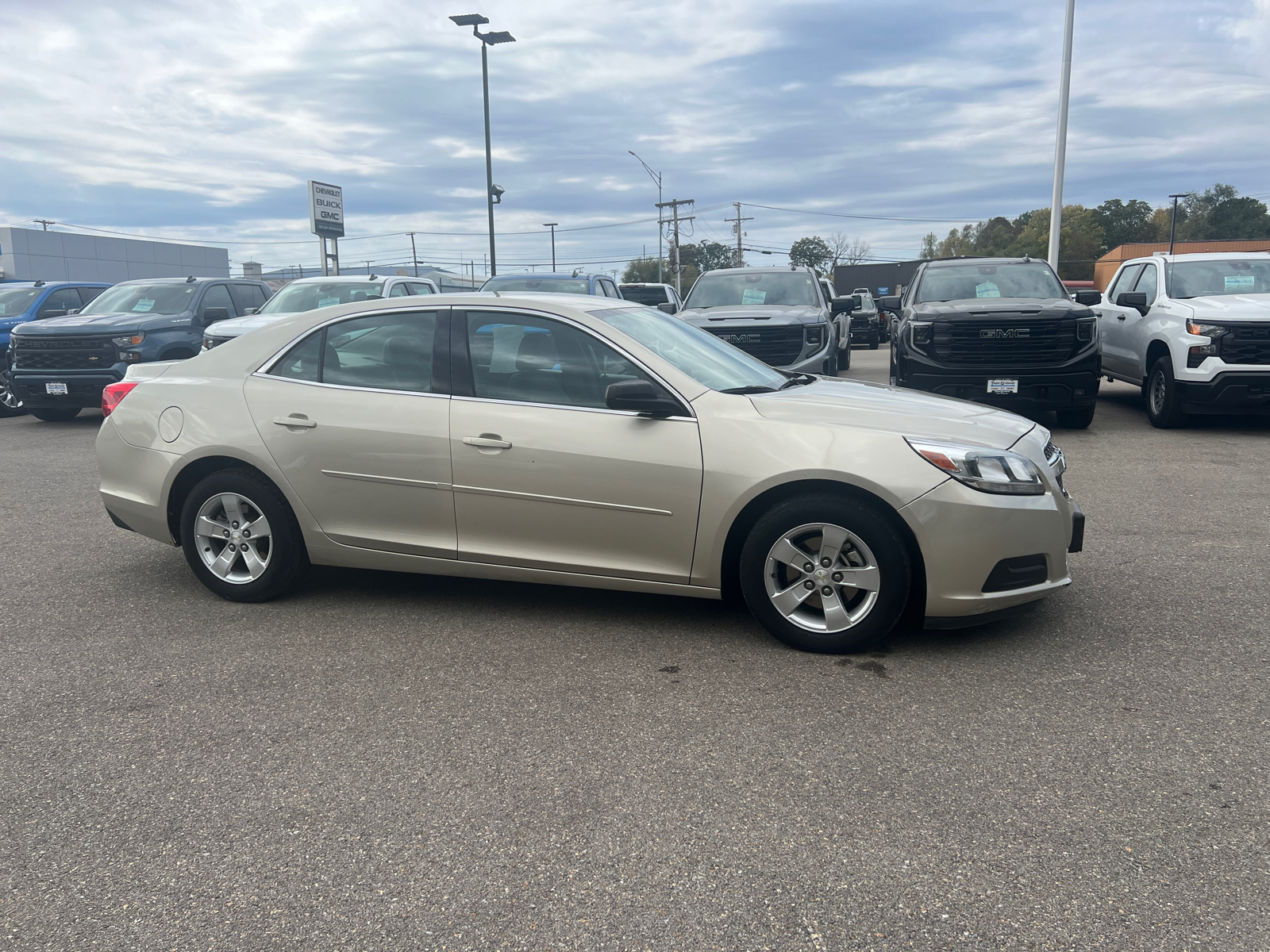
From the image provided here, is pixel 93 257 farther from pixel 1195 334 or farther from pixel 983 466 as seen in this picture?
pixel 983 466

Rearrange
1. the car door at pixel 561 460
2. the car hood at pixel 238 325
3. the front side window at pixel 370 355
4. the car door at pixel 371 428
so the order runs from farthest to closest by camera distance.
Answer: the car hood at pixel 238 325 → the front side window at pixel 370 355 → the car door at pixel 371 428 → the car door at pixel 561 460

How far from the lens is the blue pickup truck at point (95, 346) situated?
41.7 ft

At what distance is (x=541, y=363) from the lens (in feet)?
15.6

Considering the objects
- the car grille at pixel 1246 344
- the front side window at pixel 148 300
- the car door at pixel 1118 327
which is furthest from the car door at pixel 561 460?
the front side window at pixel 148 300

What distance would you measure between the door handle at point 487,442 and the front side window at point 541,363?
0.73 ft

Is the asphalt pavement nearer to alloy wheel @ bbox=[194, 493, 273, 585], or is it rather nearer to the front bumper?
alloy wheel @ bbox=[194, 493, 273, 585]

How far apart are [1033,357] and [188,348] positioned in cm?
1052

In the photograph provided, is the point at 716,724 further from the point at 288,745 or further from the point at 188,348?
the point at 188,348

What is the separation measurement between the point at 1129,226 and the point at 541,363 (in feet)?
405

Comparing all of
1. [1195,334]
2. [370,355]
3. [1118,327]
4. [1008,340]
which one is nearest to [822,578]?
[370,355]

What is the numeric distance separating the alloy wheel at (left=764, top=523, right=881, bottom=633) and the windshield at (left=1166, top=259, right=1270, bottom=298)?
911 cm

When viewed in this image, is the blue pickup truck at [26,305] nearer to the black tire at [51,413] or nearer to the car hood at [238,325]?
the black tire at [51,413]

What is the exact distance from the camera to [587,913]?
2555mm

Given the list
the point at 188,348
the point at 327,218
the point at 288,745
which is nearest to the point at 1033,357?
the point at 288,745
